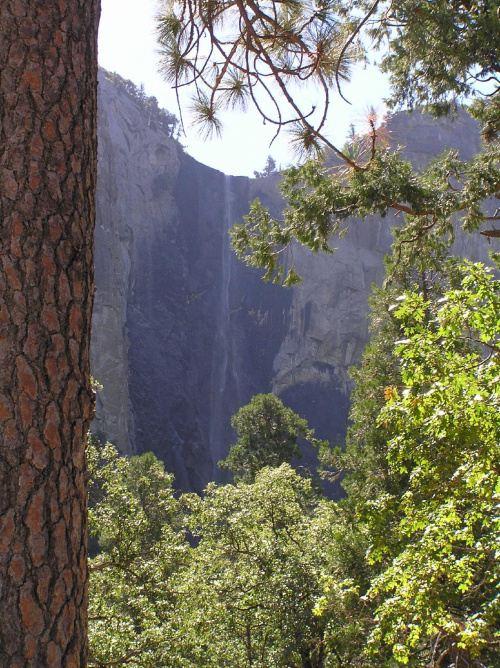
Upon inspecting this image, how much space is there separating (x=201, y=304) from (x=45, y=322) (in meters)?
36.1

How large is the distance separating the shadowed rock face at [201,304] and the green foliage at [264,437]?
40.7ft

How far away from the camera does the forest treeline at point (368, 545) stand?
352 cm

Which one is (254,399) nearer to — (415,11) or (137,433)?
(137,433)

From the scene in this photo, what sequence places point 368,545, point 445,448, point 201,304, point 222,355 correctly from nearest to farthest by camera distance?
point 445,448, point 368,545, point 222,355, point 201,304

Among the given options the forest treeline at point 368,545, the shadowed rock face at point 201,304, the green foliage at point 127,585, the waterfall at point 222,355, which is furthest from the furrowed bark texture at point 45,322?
the waterfall at point 222,355

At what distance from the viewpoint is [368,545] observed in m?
8.75

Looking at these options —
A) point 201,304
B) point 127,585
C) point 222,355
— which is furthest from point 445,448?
point 201,304

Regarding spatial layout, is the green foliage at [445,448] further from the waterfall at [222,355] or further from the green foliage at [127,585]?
the waterfall at [222,355]

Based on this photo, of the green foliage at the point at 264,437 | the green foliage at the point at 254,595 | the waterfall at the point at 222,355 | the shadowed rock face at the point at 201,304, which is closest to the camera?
the green foliage at the point at 254,595

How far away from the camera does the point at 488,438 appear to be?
332 cm

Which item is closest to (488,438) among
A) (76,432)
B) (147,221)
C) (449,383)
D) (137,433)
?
(449,383)

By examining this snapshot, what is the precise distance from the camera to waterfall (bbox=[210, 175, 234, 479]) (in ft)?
115

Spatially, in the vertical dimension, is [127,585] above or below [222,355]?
below

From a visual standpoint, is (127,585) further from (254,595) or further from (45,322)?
(45,322)
